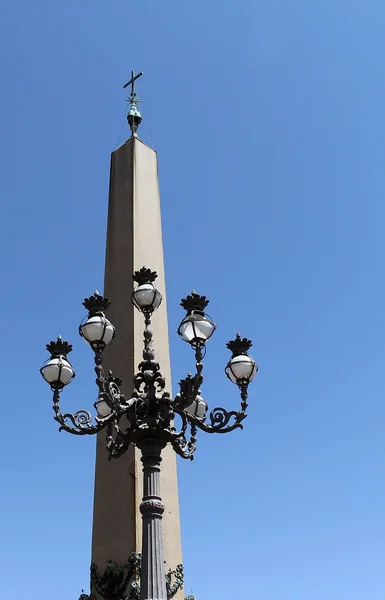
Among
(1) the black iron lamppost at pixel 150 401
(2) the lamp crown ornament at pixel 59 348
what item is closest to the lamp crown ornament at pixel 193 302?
(1) the black iron lamppost at pixel 150 401

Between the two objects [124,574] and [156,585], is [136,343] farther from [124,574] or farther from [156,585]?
[156,585]

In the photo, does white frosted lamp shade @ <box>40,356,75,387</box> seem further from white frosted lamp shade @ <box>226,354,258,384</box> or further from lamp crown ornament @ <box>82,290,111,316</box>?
white frosted lamp shade @ <box>226,354,258,384</box>

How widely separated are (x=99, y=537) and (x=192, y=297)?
10.9 feet

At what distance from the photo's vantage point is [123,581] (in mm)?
7555

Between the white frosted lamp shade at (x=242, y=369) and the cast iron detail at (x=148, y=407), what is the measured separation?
0.09 metres

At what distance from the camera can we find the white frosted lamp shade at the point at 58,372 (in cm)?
684

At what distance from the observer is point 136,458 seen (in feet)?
26.6

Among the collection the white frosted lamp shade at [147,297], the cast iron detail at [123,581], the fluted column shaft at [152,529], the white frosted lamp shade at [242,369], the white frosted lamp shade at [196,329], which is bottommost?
the fluted column shaft at [152,529]

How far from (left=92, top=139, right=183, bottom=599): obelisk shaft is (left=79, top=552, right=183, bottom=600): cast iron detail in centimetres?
9

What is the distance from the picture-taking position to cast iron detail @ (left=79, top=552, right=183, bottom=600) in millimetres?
7457

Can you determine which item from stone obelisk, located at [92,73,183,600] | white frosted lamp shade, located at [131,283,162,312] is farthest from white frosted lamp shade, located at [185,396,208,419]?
white frosted lamp shade, located at [131,283,162,312]

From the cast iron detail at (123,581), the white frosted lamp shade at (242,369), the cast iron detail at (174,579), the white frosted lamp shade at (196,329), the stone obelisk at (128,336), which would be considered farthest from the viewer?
the stone obelisk at (128,336)

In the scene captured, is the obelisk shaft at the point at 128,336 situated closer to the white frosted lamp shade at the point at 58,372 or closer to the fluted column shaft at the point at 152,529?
the white frosted lamp shade at the point at 58,372

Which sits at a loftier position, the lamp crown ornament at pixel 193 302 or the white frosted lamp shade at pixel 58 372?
the lamp crown ornament at pixel 193 302
